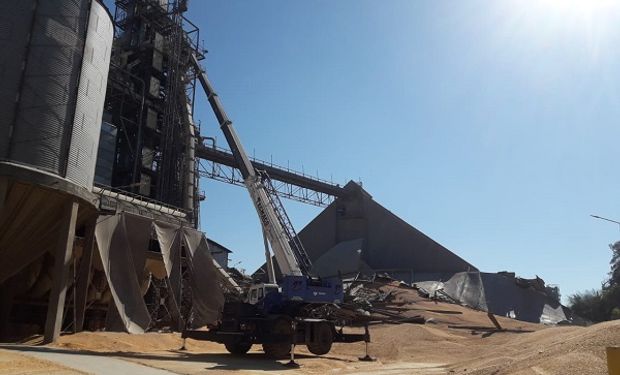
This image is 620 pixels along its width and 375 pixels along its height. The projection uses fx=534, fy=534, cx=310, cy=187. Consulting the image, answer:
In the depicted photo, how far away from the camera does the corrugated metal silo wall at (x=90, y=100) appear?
Result: 65.4ft

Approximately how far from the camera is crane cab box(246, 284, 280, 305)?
19188 mm

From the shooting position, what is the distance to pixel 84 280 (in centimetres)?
2125

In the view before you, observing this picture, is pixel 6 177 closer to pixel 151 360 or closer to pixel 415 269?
pixel 151 360

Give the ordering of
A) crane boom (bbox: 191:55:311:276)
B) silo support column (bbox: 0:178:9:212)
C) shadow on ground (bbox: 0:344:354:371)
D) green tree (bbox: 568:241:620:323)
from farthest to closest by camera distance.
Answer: green tree (bbox: 568:241:620:323) → crane boom (bbox: 191:55:311:276) → silo support column (bbox: 0:178:9:212) → shadow on ground (bbox: 0:344:354:371)

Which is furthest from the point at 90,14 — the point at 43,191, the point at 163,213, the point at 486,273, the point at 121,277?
the point at 486,273

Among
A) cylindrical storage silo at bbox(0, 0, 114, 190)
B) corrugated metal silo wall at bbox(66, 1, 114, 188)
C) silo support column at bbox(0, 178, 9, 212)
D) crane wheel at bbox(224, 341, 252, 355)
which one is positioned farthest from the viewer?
corrugated metal silo wall at bbox(66, 1, 114, 188)

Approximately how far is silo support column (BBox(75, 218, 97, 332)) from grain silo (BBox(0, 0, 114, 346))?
3.81 ft

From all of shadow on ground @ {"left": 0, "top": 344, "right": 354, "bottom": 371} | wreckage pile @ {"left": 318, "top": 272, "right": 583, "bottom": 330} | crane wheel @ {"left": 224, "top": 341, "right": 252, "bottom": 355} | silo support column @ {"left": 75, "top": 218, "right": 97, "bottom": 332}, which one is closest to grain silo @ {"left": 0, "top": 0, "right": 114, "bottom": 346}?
silo support column @ {"left": 75, "top": 218, "right": 97, "bottom": 332}

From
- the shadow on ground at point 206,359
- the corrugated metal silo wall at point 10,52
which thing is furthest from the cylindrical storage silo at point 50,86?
the shadow on ground at point 206,359

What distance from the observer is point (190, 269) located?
29.2m

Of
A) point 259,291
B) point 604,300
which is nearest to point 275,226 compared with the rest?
point 259,291

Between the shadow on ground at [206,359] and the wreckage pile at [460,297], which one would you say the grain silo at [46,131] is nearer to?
the shadow on ground at [206,359]

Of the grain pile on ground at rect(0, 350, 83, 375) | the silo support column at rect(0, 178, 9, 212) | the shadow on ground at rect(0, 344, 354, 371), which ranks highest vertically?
the silo support column at rect(0, 178, 9, 212)

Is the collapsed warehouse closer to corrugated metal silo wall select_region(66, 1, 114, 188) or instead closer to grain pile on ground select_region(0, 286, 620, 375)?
corrugated metal silo wall select_region(66, 1, 114, 188)
